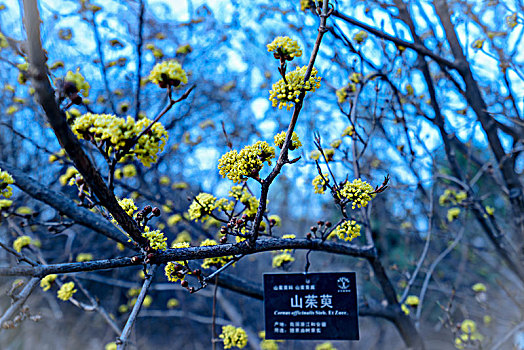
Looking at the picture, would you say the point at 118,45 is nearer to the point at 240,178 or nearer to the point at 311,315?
the point at 240,178

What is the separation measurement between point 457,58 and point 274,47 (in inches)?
89.7

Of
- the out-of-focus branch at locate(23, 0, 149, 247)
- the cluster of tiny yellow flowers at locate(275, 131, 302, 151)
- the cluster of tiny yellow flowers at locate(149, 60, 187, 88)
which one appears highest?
the cluster of tiny yellow flowers at locate(275, 131, 302, 151)

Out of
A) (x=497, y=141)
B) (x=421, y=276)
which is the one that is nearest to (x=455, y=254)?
(x=421, y=276)

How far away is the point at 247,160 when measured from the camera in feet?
4.56

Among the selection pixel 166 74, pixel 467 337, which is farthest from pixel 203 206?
pixel 467 337

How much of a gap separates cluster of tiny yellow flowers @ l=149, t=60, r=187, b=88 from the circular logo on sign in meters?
1.28

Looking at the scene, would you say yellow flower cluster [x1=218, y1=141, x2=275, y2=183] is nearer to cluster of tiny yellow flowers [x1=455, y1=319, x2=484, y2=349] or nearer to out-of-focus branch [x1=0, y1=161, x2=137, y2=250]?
out-of-focus branch [x1=0, y1=161, x2=137, y2=250]

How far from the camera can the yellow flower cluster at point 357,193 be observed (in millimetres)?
1524

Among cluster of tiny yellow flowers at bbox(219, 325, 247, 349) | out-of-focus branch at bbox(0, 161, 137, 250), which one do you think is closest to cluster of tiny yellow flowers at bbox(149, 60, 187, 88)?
out-of-focus branch at bbox(0, 161, 137, 250)

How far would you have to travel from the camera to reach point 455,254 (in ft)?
23.0

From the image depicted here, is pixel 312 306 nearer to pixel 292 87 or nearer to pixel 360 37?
pixel 292 87

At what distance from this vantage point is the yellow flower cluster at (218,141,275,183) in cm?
138

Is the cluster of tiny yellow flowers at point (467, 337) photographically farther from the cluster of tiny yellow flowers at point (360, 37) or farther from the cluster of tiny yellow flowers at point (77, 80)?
the cluster of tiny yellow flowers at point (77, 80)

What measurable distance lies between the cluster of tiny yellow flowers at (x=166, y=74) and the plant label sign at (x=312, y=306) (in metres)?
1.19
